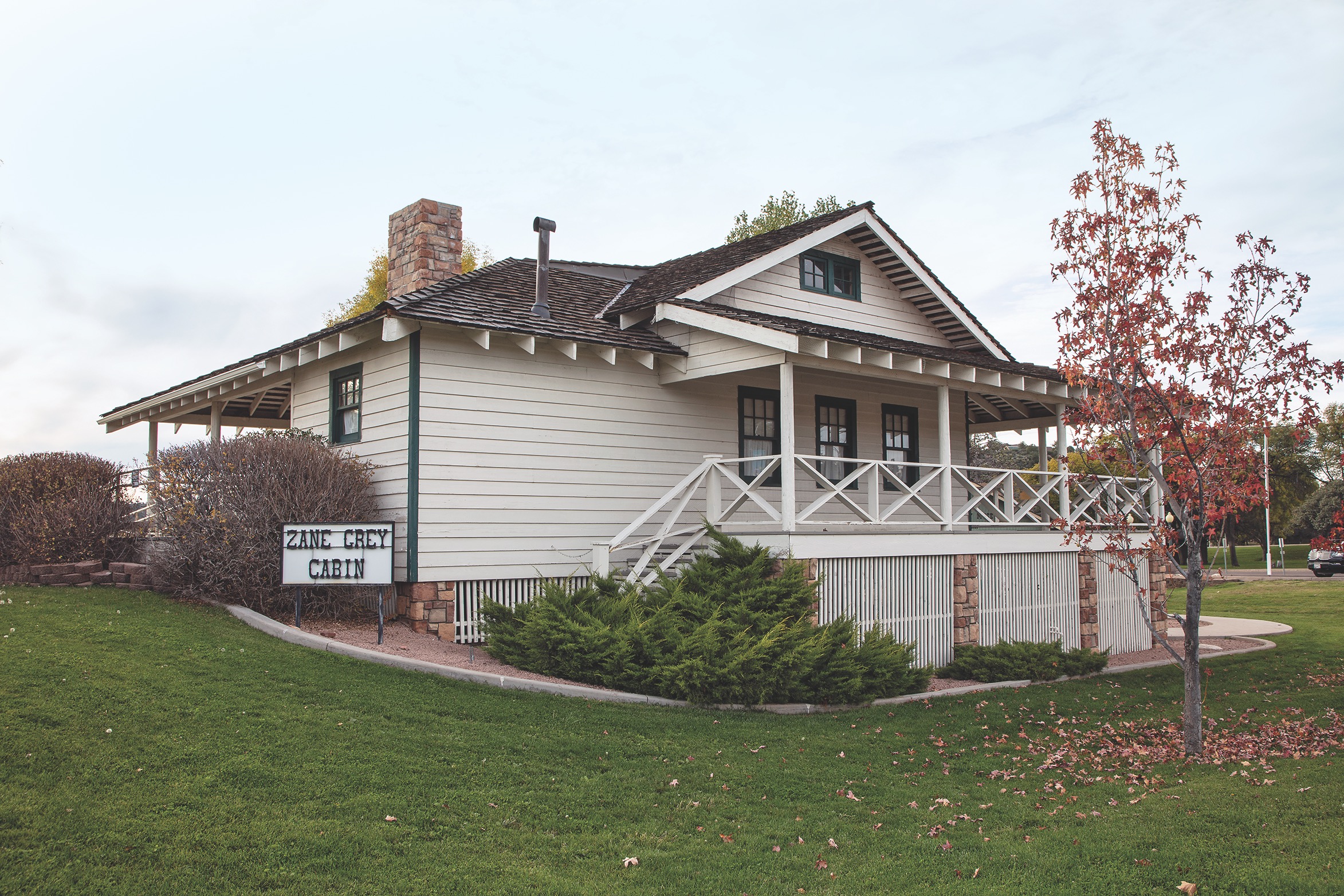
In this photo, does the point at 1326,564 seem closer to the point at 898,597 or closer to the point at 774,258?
the point at 898,597

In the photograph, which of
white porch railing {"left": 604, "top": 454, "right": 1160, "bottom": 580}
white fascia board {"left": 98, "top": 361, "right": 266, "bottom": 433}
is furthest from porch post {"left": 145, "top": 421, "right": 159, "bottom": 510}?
white porch railing {"left": 604, "top": 454, "right": 1160, "bottom": 580}

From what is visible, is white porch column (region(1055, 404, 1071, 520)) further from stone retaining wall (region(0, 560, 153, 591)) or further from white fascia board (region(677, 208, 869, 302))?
stone retaining wall (region(0, 560, 153, 591))

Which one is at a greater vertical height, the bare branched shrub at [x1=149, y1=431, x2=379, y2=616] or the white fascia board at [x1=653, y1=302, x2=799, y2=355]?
the white fascia board at [x1=653, y1=302, x2=799, y2=355]

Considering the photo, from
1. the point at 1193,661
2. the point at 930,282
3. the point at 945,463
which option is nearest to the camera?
the point at 1193,661

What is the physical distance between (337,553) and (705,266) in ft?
27.2

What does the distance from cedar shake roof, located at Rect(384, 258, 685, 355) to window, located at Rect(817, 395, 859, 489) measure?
372 cm

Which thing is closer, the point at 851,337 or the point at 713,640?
the point at 713,640

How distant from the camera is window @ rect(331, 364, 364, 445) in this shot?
13827 millimetres

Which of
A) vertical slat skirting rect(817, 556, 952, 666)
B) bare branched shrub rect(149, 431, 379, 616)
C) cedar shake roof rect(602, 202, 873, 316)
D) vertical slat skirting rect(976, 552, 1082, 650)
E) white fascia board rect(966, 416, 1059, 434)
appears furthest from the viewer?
white fascia board rect(966, 416, 1059, 434)

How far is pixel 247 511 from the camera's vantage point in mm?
11617

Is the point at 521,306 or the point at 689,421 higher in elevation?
the point at 521,306

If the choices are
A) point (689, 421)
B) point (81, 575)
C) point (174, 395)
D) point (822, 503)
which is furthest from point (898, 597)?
point (174, 395)

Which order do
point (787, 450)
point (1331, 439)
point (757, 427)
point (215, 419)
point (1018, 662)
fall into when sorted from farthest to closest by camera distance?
1. point (1331, 439)
2. point (215, 419)
3. point (757, 427)
4. point (1018, 662)
5. point (787, 450)

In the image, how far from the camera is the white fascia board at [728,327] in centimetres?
1228
